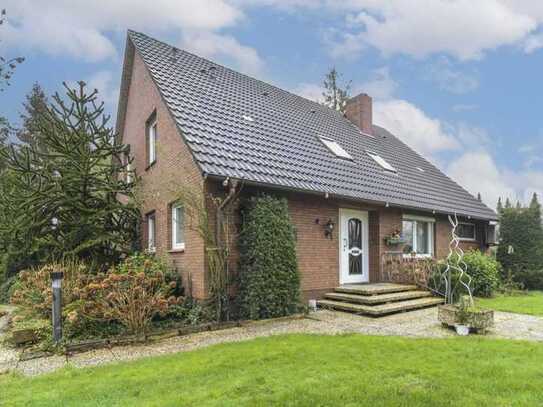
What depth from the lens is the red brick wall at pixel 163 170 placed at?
26.5 feet

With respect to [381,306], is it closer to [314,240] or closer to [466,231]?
[314,240]

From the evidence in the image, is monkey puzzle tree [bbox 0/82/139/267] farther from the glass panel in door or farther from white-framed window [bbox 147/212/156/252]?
the glass panel in door

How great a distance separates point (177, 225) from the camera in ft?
31.4

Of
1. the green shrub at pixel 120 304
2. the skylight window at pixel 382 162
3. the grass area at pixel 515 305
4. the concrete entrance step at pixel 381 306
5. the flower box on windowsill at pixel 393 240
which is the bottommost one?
the grass area at pixel 515 305

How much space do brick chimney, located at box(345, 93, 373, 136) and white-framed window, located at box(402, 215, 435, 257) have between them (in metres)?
5.37

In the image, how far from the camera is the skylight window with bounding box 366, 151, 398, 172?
13.6 m

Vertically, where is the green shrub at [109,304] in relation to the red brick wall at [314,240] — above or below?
below

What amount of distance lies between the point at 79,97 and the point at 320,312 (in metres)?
7.61

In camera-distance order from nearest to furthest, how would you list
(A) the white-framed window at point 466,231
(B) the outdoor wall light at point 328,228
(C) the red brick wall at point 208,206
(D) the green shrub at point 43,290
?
(D) the green shrub at point 43,290
(C) the red brick wall at point 208,206
(B) the outdoor wall light at point 328,228
(A) the white-framed window at point 466,231

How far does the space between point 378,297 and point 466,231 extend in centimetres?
836

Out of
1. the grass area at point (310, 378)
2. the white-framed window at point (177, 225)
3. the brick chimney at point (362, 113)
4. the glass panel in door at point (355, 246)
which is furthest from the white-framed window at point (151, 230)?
the brick chimney at point (362, 113)

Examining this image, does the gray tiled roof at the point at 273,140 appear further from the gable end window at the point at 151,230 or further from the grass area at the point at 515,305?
the gable end window at the point at 151,230

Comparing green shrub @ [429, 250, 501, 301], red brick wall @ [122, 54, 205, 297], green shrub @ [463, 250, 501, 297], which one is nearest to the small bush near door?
red brick wall @ [122, 54, 205, 297]

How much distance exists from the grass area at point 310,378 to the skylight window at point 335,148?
7341 mm
